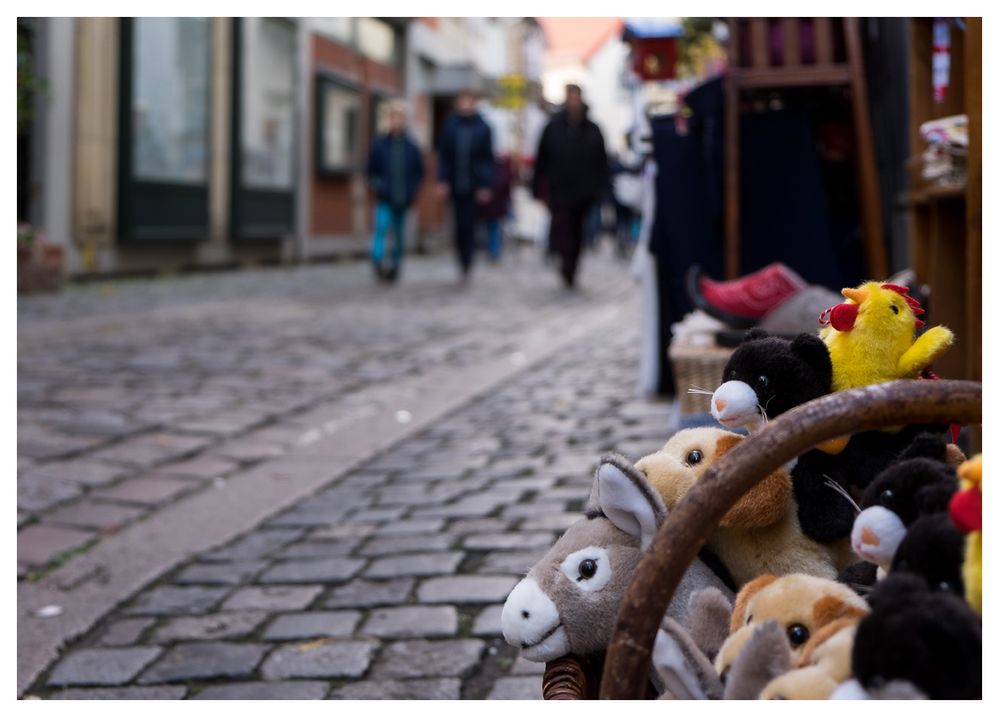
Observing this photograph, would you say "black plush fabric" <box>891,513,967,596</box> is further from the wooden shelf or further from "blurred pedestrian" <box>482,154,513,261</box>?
"blurred pedestrian" <box>482,154,513,261</box>

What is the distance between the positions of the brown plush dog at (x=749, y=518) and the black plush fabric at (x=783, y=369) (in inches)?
3.3

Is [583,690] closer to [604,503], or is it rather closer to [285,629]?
[604,503]

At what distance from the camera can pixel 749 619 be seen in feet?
4.77

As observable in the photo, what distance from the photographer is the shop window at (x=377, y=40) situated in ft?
81.0

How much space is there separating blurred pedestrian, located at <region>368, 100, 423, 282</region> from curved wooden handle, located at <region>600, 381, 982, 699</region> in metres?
13.8

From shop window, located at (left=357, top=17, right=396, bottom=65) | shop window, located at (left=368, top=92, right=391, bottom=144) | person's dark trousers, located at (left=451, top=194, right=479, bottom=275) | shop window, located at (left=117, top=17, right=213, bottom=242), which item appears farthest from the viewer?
shop window, located at (left=368, top=92, right=391, bottom=144)

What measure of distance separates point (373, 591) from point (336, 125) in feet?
66.3

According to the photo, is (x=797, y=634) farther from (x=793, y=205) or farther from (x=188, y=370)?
(x=188, y=370)

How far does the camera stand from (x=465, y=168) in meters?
15.2

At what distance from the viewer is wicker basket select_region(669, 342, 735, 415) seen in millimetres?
4082

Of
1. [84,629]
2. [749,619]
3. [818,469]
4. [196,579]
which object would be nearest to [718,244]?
[196,579]

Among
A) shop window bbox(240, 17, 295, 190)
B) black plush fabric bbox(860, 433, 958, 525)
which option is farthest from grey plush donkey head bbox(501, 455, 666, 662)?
shop window bbox(240, 17, 295, 190)

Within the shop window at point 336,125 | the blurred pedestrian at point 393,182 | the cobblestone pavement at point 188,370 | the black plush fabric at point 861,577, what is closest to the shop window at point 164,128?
the cobblestone pavement at point 188,370

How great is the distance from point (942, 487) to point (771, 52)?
14.4 feet
